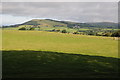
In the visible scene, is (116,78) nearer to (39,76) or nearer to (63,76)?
(63,76)

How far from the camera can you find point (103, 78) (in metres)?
11.5

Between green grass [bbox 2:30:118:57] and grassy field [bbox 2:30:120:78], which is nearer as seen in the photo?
grassy field [bbox 2:30:120:78]

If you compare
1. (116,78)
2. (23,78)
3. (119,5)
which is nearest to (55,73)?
(23,78)

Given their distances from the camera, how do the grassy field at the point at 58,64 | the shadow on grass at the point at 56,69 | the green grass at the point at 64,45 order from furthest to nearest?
the green grass at the point at 64,45 < the grassy field at the point at 58,64 < the shadow on grass at the point at 56,69

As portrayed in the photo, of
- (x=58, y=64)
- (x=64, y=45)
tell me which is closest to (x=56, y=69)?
(x=58, y=64)

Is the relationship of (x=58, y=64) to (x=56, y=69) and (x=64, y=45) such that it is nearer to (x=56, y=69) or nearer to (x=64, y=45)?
(x=56, y=69)

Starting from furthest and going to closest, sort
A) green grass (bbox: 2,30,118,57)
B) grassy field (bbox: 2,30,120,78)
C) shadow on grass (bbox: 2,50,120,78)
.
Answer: green grass (bbox: 2,30,118,57) < grassy field (bbox: 2,30,120,78) < shadow on grass (bbox: 2,50,120,78)

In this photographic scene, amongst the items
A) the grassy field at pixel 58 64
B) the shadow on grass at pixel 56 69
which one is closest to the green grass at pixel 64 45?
the grassy field at pixel 58 64

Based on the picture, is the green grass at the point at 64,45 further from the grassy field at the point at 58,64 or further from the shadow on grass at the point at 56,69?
the shadow on grass at the point at 56,69

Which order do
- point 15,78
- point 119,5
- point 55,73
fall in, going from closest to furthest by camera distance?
1. point 15,78
2. point 55,73
3. point 119,5

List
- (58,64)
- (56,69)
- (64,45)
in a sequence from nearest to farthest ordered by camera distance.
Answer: (56,69), (58,64), (64,45)

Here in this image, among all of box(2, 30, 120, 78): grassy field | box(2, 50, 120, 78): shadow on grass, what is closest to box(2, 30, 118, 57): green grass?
box(2, 30, 120, 78): grassy field

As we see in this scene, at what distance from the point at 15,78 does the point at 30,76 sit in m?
1.22

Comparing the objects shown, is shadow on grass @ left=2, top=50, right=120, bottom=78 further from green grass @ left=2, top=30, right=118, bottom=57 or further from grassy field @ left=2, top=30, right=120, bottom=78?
green grass @ left=2, top=30, right=118, bottom=57
